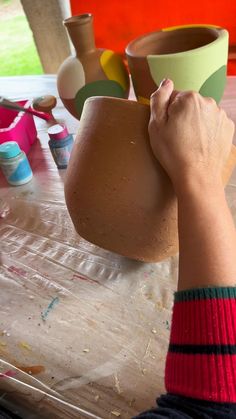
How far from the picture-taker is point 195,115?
1.54 feet

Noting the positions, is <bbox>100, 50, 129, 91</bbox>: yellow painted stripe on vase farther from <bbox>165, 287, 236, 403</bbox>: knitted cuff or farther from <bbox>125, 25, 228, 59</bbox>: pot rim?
<bbox>165, 287, 236, 403</bbox>: knitted cuff

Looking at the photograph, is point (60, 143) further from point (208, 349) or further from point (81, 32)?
point (208, 349)

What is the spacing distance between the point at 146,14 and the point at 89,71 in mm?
725

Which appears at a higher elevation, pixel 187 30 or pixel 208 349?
pixel 187 30

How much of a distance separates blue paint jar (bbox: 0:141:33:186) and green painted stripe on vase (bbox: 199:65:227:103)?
39cm

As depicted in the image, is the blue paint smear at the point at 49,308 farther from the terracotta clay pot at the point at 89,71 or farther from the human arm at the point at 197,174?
the terracotta clay pot at the point at 89,71

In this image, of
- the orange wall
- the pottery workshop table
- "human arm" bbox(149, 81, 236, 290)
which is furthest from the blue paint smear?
the orange wall

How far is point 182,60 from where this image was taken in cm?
65

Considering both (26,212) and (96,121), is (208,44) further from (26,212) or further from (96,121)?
(26,212)

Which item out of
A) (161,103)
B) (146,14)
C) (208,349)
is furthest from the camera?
(146,14)

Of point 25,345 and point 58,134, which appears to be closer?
point 25,345

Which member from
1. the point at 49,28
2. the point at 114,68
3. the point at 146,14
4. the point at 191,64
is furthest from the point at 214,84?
the point at 49,28

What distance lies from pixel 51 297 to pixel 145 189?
0.22m

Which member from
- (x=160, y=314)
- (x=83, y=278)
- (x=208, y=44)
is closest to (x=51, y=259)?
(x=83, y=278)
